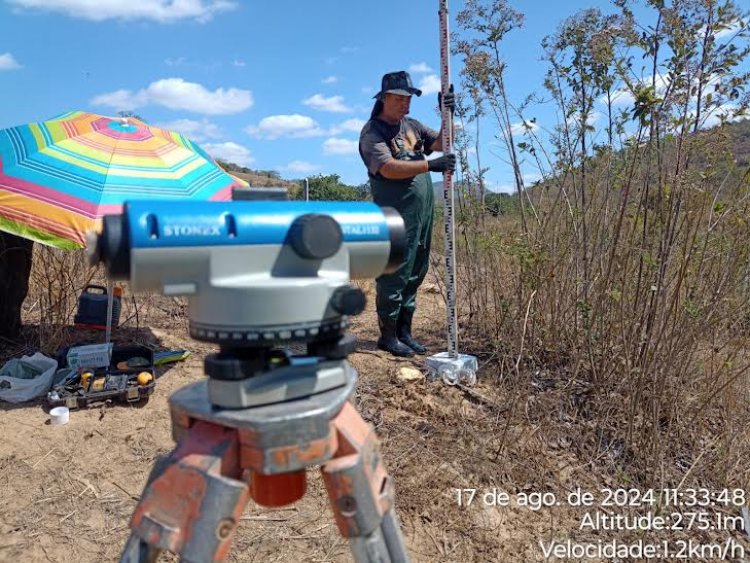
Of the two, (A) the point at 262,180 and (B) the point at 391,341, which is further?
(A) the point at 262,180

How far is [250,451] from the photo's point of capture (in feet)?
2.77

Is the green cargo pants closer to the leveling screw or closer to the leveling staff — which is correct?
the leveling staff

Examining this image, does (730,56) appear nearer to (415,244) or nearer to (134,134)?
(415,244)

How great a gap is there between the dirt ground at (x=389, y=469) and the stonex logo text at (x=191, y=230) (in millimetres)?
1684

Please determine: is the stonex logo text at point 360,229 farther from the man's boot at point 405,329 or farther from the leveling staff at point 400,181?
the man's boot at point 405,329

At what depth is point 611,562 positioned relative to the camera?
215 cm

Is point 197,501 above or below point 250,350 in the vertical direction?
below

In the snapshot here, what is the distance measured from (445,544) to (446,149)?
2.35 m

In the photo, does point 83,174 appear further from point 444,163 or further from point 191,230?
point 191,230

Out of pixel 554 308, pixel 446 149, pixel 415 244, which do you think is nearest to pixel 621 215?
pixel 554 308

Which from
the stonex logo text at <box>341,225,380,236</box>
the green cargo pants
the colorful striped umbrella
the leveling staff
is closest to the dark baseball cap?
the leveling staff

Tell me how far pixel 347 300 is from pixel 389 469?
1.93 metres

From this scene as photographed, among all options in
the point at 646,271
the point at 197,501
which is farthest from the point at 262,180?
the point at 197,501

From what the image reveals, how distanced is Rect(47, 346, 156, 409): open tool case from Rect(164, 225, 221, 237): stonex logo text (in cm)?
280
